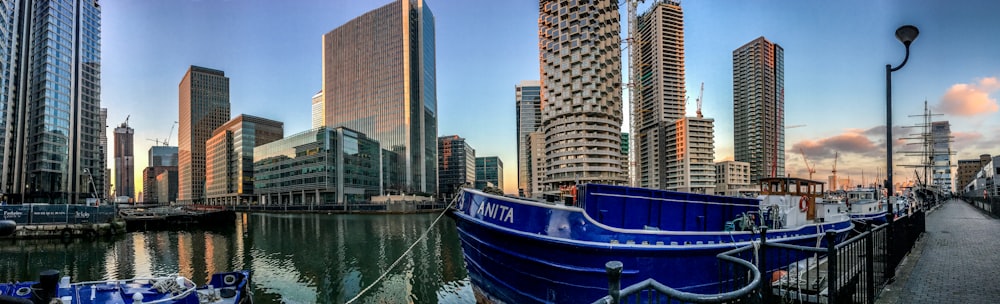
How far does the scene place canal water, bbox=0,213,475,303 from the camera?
61.1ft

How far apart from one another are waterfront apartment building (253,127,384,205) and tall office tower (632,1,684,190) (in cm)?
8999

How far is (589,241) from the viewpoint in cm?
1073

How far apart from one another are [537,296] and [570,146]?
270 ft

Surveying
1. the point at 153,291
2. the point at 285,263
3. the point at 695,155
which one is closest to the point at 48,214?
the point at 285,263

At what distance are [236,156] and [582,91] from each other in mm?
121820

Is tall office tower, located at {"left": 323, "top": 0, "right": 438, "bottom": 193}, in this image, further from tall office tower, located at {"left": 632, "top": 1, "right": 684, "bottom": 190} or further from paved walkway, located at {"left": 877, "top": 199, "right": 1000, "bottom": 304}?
paved walkway, located at {"left": 877, "top": 199, "right": 1000, "bottom": 304}

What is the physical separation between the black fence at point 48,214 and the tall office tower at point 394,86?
303 ft

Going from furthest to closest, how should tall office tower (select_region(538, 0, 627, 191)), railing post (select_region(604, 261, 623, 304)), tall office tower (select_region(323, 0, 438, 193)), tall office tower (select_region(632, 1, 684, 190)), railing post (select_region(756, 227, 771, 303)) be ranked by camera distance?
tall office tower (select_region(632, 1, 684, 190)), tall office tower (select_region(323, 0, 438, 193)), tall office tower (select_region(538, 0, 627, 191)), railing post (select_region(756, 227, 771, 303)), railing post (select_region(604, 261, 623, 304))

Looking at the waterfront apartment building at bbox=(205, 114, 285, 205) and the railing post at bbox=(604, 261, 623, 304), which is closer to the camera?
the railing post at bbox=(604, 261, 623, 304)

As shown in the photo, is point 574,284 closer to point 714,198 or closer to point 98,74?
point 714,198

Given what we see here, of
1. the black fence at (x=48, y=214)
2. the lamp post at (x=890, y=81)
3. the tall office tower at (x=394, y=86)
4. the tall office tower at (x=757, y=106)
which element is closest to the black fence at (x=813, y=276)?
the lamp post at (x=890, y=81)

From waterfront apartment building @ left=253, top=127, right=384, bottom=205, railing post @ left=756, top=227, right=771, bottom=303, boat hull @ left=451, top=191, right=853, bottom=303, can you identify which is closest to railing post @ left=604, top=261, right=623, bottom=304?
railing post @ left=756, top=227, right=771, bottom=303

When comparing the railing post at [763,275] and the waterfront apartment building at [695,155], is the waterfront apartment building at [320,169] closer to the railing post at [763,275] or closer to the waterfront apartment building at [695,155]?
the waterfront apartment building at [695,155]

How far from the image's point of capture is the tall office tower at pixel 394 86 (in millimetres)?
141125
